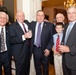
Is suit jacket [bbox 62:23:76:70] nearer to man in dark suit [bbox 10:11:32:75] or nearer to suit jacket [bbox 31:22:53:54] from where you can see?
suit jacket [bbox 31:22:53:54]

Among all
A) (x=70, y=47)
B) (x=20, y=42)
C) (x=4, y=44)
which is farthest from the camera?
(x=20, y=42)

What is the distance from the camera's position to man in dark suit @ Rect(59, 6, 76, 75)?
2.50 meters

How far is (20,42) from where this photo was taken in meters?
3.38

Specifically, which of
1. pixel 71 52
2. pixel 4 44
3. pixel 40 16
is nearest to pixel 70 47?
pixel 71 52

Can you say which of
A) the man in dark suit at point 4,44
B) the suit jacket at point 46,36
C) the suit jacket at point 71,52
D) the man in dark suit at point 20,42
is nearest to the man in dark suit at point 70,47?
the suit jacket at point 71,52

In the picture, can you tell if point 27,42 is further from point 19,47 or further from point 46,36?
point 46,36

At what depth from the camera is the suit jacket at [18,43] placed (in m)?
3.38

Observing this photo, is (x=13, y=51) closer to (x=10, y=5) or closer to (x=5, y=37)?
(x=5, y=37)

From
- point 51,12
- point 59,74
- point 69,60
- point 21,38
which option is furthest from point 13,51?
point 51,12

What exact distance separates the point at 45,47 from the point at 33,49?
232mm

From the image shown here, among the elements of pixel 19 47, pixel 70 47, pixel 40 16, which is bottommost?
pixel 19 47

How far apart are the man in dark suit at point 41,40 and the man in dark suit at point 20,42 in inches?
5.3

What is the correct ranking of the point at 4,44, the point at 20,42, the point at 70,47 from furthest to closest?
the point at 20,42 < the point at 4,44 < the point at 70,47

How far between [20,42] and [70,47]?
45.8 inches
